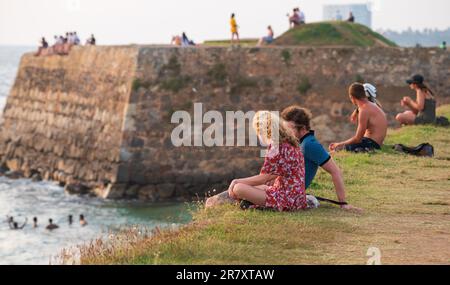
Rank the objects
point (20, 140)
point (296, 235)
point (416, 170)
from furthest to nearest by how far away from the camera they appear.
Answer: point (20, 140), point (416, 170), point (296, 235)

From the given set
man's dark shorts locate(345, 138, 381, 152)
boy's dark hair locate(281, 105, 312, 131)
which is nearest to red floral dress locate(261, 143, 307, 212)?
boy's dark hair locate(281, 105, 312, 131)

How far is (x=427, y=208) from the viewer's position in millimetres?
9484

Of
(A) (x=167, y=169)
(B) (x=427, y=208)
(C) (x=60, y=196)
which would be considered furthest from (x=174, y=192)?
(B) (x=427, y=208)

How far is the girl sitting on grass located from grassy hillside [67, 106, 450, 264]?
6.5 inches

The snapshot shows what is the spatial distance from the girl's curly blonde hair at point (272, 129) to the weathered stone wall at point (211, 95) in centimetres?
1845

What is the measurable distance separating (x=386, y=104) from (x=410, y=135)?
12.5 meters

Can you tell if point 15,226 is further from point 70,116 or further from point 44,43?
point 44,43

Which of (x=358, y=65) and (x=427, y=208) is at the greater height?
(x=358, y=65)

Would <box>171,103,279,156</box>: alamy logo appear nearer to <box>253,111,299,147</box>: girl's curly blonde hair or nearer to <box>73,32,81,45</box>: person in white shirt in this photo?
<box>73,32,81,45</box>: person in white shirt

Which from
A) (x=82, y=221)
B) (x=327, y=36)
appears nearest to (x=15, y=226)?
(x=82, y=221)

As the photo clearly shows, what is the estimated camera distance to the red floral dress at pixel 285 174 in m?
8.80

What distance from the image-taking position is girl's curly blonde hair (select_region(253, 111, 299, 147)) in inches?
343

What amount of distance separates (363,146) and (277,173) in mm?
5011
